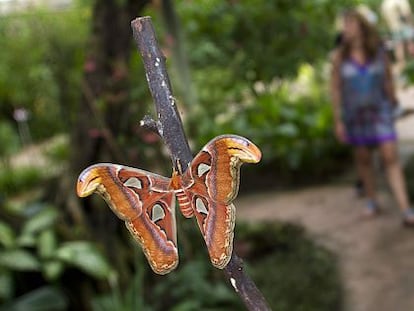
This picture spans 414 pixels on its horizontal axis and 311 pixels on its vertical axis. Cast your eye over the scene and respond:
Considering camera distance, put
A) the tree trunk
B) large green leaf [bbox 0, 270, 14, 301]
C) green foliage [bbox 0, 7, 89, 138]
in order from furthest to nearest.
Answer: green foliage [bbox 0, 7, 89, 138] < the tree trunk < large green leaf [bbox 0, 270, 14, 301]

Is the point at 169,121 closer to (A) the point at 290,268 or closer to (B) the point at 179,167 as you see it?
(B) the point at 179,167

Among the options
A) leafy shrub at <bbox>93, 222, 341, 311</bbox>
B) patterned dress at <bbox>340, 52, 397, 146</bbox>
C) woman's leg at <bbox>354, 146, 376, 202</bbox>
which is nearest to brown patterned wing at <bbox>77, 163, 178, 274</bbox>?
leafy shrub at <bbox>93, 222, 341, 311</bbox>

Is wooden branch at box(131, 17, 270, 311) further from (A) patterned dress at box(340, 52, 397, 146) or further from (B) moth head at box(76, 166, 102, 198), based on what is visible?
(A) patterned dress at box(340, 52, 397, 146)

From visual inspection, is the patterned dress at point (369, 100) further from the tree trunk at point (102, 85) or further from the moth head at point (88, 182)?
the moth head at point (88, 182)

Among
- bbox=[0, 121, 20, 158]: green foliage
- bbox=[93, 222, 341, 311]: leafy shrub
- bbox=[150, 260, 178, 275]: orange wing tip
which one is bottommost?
bbox=[0, 121, 20, 158]: green foliage

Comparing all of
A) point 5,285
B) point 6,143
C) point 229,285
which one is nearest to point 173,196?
point 5,285

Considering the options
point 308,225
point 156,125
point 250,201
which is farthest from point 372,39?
point 156,125

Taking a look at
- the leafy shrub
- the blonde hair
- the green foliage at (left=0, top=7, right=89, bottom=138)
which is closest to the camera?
the leafy shrub
